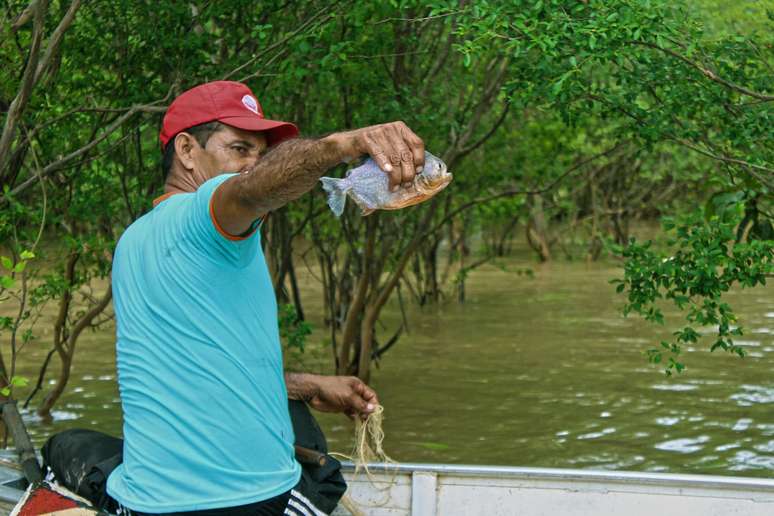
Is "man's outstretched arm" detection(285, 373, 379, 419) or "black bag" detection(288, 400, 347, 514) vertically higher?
"man's outstretched arm" detection(285, 373, 379, 419)

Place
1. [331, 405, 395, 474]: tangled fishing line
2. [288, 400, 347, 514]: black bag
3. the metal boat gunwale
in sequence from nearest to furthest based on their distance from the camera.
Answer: [288, 400, 347, 514]: black bag
[331, 405, 395, 474]: tangled fishing line
the metal boat gunwale

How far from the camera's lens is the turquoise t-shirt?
A: 251 centimetres

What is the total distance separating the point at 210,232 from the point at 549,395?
23.7 feet

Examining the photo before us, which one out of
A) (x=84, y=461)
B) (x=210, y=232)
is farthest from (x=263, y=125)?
(x=84, y=461)

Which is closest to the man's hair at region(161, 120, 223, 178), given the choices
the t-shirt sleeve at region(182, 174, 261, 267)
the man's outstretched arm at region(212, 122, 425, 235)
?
the t-shirt sleeve at region(182, 174, 261, 267)

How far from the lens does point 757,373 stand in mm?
9961

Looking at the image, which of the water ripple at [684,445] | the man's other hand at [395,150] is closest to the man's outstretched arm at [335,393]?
the man's other hand at [395,150]

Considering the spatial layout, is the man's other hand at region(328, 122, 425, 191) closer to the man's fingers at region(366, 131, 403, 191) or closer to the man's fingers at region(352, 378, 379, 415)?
the man's fingers at region(366, 131, 403, 191)

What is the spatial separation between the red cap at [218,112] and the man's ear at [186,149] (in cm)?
2

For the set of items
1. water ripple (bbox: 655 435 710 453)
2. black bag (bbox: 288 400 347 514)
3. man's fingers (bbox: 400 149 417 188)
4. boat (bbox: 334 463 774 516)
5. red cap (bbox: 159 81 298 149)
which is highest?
red cap (bbox: 159 81 298 149)

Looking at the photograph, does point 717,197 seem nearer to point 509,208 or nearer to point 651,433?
point 651,433

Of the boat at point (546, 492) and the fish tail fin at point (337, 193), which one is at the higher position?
the fish tail fin at point (337, 193)

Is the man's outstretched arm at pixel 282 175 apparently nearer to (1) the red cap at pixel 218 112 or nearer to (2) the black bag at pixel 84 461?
(1) the red cap at pixel 218 112

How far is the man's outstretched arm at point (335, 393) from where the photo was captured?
10.5 ft
